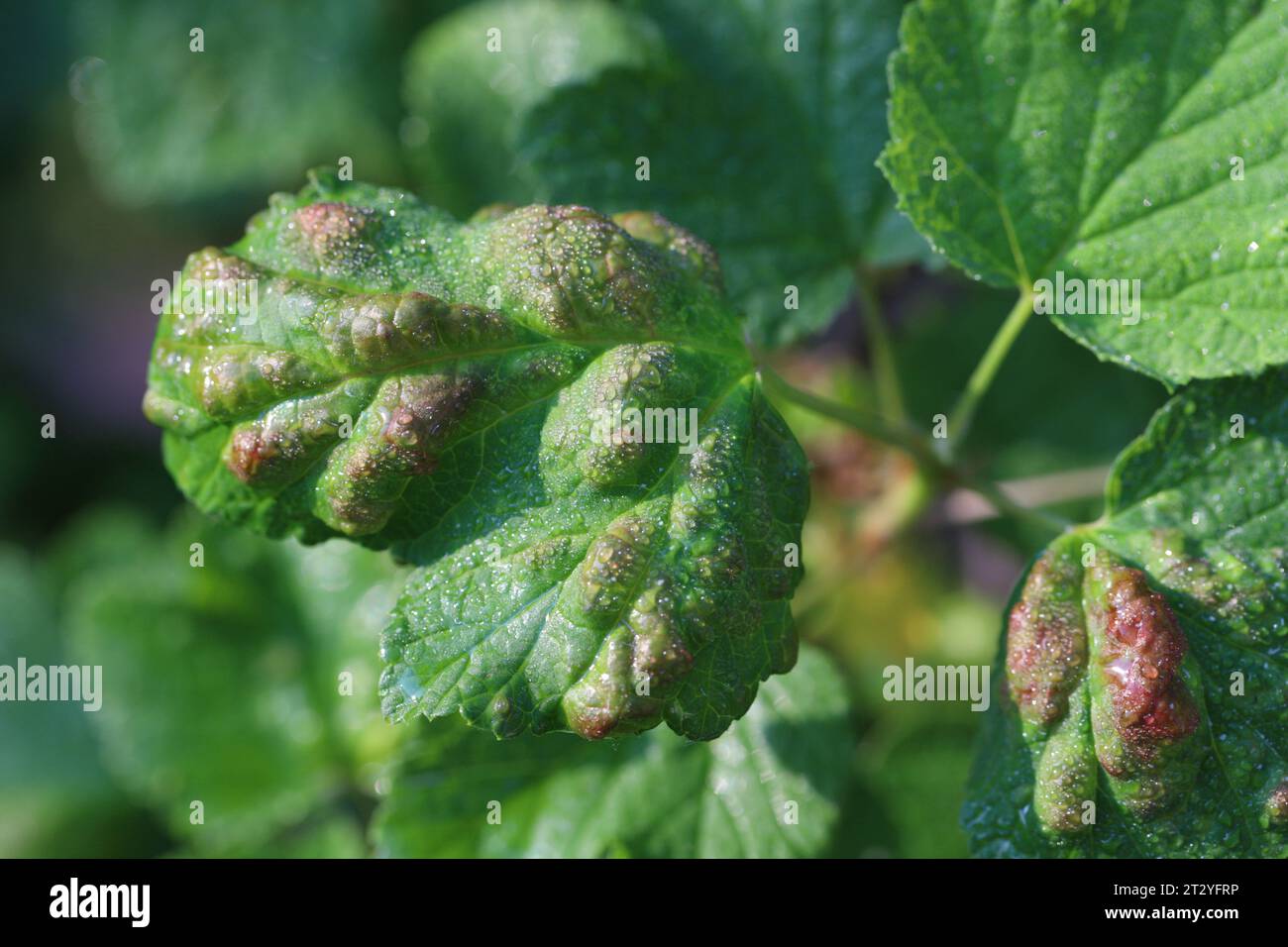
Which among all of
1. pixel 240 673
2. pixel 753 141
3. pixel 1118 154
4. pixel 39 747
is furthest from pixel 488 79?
pixel 39 747

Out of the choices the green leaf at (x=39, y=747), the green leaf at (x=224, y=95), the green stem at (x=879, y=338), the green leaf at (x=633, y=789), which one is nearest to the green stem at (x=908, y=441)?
the green stem at (x=879, y=338)

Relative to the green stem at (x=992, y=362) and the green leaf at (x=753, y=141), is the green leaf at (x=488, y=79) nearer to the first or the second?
the green leaf at (x=753, y=141)

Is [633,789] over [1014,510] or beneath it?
beneath

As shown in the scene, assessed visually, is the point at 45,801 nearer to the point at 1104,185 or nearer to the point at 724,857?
the point at 724,857

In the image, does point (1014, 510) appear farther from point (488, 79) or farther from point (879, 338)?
point (488, 79)

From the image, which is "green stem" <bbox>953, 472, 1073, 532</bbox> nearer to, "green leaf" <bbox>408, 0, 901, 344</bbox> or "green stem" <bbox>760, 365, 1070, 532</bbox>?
"green stem" <bbox>760, 365, 1070, 532</bbox>

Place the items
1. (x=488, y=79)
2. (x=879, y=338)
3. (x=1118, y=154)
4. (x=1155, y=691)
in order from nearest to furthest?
(x=1155, y=691) → (x=1118, y=154) → (x=879, y=338) → (x=488, y=79)
